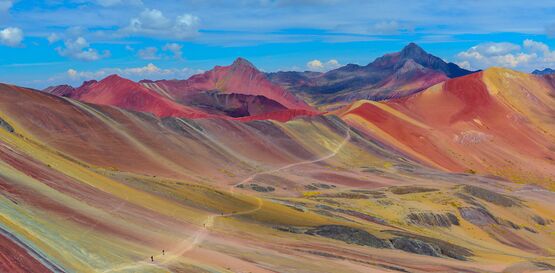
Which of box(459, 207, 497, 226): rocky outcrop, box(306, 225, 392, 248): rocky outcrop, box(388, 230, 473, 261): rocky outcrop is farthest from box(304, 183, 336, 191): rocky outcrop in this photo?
box(306, 225, 392, 248): rocky outcrop

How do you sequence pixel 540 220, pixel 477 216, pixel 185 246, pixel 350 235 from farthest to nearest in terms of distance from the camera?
1. pixel 540 220
2. pixel 477 216
3. pixel 350 235
4. pixel 185 246

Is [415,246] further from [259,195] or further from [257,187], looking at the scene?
[257,187]

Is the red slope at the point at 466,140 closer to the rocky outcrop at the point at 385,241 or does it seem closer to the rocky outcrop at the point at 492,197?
the rocky outcrop at the point at 492,197

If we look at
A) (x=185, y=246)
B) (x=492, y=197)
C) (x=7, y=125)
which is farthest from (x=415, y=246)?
(x=7, y=125)

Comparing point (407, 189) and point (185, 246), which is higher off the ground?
point (407, 189)

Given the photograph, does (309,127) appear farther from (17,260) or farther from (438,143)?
(17,260)

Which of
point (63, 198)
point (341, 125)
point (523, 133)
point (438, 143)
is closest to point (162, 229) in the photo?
point (63, 198)

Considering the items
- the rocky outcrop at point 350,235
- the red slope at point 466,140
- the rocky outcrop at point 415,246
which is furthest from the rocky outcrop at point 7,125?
the red slope at point 466,140
